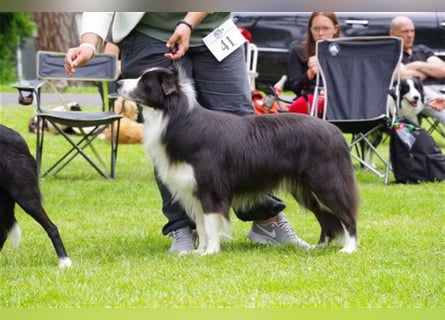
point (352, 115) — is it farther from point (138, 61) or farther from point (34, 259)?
point (34, 259)

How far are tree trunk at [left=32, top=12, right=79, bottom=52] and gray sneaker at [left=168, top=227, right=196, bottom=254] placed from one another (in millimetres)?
12929

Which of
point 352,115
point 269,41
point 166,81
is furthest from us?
point 269,41

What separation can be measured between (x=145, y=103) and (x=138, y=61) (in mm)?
357

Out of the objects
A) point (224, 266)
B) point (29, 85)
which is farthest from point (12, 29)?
point (224, 266)

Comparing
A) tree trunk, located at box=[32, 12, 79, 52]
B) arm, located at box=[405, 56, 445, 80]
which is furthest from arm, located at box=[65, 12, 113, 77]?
tree trunk, located at box=[32, 12, 79, 52]

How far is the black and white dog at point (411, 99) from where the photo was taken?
848cm

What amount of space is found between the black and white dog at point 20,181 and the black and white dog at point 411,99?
15.9 ft

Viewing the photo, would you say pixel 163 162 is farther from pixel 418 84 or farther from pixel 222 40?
pixel 418 84

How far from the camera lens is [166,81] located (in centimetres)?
445

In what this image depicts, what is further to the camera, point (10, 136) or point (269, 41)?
point (269, 41)

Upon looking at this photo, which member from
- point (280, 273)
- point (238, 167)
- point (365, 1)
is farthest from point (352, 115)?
point (365, 1)

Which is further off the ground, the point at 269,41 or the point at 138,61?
the point at 138,61

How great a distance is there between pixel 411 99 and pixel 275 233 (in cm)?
389

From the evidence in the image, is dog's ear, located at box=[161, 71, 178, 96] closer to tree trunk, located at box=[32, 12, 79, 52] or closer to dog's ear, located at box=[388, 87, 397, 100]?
dog's ear, located at box=[388, 87, 397, 100]
